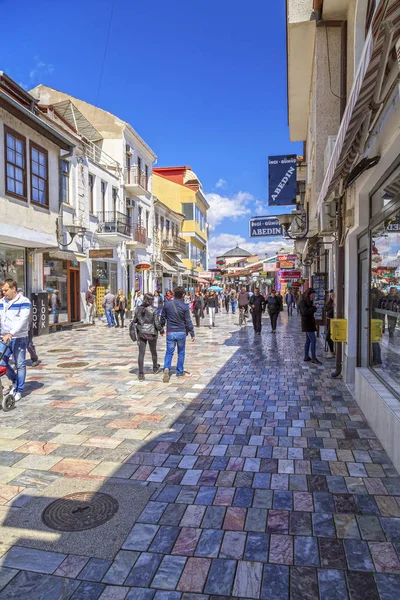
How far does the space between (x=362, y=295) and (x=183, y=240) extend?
34.8 metres

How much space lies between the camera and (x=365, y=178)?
5.77 metres

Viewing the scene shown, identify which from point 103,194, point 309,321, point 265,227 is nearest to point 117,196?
point 103,194

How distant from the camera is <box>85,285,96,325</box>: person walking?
68.5ft

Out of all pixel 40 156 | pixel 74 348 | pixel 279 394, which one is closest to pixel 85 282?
pixel 40 156

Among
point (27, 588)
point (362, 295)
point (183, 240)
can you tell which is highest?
point (183, 240)

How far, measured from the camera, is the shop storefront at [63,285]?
18172 mm

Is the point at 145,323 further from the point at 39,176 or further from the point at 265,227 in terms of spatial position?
the point at 39,176

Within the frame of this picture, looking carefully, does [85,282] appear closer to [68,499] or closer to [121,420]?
[121,420]

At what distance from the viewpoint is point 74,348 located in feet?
43.1

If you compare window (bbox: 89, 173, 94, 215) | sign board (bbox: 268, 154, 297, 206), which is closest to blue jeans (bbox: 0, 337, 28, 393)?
sign board (bbox: 268, 154, 297, 206)

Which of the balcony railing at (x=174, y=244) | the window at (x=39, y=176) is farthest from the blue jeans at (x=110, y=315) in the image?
the balcony railing at (x=174, y=244)

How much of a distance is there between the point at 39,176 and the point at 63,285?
470 cm

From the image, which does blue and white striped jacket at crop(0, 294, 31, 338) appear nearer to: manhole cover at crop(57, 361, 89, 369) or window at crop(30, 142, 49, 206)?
manhole cover at crop(57, 361, 89, 369)

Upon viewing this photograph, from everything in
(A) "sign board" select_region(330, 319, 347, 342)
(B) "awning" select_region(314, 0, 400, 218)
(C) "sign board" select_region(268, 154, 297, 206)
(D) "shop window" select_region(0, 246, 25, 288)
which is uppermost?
(C) "sign board" select_region(268, 154, 297, 206)
